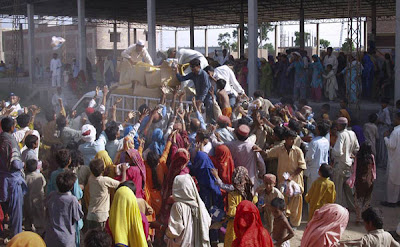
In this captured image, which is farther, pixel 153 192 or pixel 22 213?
pixel 22 213

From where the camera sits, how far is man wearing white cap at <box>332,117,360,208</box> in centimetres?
693

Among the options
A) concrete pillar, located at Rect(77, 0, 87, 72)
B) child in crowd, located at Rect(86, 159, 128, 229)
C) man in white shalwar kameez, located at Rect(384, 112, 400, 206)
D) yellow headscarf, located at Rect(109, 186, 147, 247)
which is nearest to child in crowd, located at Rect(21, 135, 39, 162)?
child in crowd, located at Rect(86, 159, 128, 229)

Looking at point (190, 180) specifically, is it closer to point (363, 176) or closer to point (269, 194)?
point (269, 194)

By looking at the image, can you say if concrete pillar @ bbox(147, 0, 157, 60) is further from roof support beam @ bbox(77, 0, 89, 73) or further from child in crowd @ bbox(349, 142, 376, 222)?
child in crowd @ bbox(349, 142, 376, 222)

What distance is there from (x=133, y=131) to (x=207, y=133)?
1.03 m

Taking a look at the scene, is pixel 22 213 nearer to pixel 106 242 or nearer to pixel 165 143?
pixel 165 143

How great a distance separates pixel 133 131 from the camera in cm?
634

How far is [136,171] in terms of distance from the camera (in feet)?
17.5

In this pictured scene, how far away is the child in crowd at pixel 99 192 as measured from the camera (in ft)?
17.2

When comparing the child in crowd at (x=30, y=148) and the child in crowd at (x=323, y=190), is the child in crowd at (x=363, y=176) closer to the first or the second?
the child in crowd at (x=323, y=190)

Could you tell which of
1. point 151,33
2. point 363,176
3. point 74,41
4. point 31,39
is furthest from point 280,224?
point 74,41

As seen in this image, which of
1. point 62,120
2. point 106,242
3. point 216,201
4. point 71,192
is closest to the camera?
point 106,242

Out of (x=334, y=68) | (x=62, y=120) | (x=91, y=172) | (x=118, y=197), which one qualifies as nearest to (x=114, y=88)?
(x=62, y=120)

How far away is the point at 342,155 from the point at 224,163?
2.19 m
